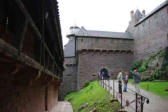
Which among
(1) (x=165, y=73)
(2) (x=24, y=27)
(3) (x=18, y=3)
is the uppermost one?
(3) (x=18, y=3)

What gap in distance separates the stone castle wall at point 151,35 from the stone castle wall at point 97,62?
2274 millimetres

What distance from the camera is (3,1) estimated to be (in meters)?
2.65

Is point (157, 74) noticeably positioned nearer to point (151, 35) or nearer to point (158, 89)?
point (158, 89)

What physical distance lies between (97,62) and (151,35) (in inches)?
357

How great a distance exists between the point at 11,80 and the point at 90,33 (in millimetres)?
23095

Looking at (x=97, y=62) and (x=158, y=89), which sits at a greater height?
(x=97, y=62)

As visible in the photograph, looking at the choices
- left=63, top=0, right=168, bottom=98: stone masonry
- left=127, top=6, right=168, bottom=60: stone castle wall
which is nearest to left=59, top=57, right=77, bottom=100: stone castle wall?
left=63, top=0, right=168, bottom=98: stone masonry

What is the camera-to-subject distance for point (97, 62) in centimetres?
2417

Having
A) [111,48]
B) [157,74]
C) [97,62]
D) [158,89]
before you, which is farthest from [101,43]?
[158,89]

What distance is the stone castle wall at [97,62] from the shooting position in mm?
23625

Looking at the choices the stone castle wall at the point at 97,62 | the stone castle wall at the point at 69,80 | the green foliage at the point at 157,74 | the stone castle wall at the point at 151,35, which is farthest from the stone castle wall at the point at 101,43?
the green foliage at the point at 157,74

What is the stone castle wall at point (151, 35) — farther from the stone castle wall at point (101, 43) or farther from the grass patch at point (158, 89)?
the grass patch at point (158, 89)

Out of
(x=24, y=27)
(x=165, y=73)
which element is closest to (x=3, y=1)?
(x=24, y=27)

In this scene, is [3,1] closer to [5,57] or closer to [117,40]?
[5,57]
